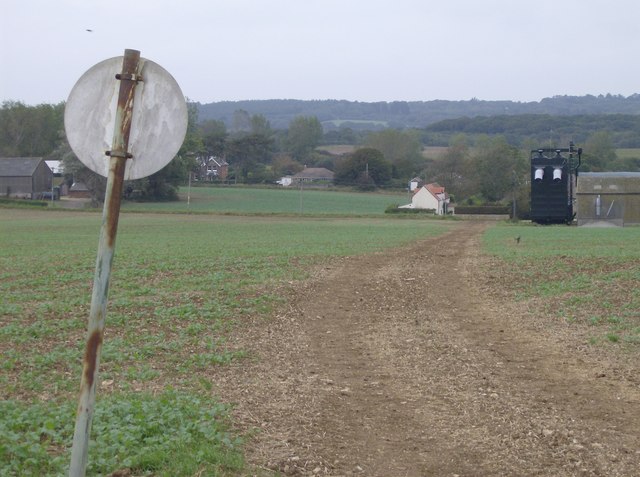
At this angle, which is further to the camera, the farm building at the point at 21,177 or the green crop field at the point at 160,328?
the farm building at the point at 21,177

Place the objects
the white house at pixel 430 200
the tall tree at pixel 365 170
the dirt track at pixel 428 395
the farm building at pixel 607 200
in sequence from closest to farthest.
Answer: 1. the dirt track at pixel 428 395
2. the farm building at pixel 607 200
3. the white house at pixel 430 200
4. the tall tree at pixel 365 170

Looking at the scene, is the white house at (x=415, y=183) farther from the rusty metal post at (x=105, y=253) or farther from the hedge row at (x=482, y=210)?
the rusty metal post at (x=105, y=253)

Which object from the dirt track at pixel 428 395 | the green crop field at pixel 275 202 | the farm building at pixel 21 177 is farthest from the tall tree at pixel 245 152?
the dirt track at pixel 428 395

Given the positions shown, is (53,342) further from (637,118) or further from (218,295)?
(637,118)

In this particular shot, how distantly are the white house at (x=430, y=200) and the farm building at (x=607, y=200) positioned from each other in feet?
94.4

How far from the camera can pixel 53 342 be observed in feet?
35.2

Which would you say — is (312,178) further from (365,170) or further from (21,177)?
(21,177)

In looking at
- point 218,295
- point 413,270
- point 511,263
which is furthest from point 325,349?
point 511,263

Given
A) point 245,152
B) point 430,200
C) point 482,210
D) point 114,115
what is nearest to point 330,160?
point 245,152

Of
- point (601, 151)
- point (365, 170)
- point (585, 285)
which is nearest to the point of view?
point (585, 285)

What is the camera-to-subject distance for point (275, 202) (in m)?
88.6

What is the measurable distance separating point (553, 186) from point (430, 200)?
1302 inches

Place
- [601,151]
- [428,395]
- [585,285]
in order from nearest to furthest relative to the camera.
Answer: [428,395] < [585,285] < [601,151]

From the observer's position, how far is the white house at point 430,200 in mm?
88981
